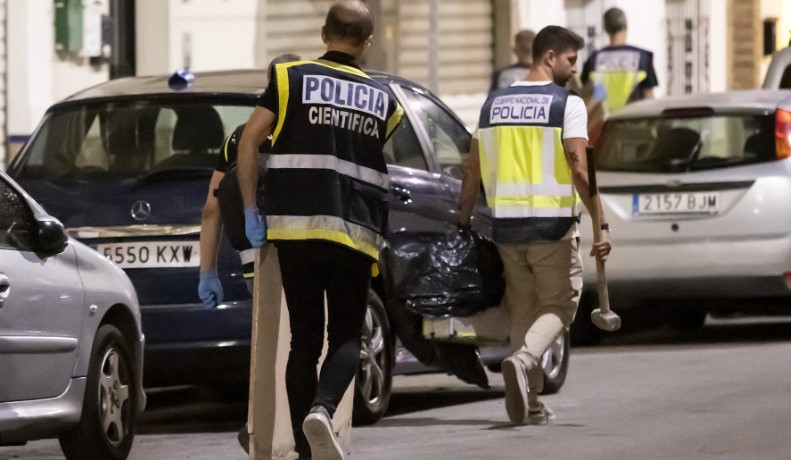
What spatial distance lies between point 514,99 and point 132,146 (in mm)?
1834

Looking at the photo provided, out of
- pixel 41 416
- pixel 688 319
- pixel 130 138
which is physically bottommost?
pixel 688 319

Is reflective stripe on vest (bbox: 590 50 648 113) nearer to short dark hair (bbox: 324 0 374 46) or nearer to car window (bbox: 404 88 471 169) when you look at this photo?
car window (bbox: 404 88 471 169)

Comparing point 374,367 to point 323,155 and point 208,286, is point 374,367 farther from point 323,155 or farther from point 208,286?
point 323,155

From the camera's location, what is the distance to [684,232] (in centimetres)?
1389

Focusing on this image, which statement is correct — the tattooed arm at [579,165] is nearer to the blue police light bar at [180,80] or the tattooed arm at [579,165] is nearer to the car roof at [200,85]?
the car roof at [200,85]

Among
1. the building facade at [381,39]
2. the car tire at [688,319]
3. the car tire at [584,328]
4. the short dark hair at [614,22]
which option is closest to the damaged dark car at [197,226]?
the car tire at [584,328]

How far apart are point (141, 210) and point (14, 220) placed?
1.38 m

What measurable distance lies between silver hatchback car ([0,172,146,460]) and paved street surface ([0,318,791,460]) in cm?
48

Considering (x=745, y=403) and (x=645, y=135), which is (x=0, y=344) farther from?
(x=645, y=135)

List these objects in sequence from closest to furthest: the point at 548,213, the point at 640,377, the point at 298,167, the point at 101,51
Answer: the point at 298,167
the point at 548,213
the point at 640,377
the point at 101,51

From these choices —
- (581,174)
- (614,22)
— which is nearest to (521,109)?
(581,174)

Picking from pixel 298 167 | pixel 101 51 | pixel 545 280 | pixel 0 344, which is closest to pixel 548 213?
pixel 545 280

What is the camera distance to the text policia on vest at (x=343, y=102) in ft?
26.5

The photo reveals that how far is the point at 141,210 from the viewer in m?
10.1
